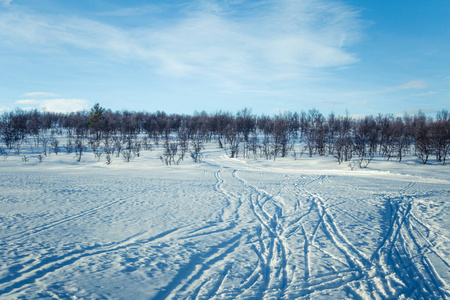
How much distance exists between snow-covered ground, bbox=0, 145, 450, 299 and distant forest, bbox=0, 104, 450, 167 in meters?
16.0

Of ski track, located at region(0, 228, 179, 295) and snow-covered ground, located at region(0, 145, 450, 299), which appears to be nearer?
ski track, located at region(0, 228, 179, 295)

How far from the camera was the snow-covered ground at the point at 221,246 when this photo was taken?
424cm

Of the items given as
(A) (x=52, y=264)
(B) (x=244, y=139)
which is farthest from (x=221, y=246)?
(B) (x=244, y=139)

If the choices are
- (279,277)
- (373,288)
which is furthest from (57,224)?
(373,288)

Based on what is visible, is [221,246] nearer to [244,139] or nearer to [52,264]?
[52,264]

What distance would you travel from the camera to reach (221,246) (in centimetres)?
595

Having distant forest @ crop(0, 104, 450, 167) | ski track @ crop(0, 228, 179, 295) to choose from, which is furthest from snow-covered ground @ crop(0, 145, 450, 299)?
distant forest @ crop(0, 104, 450, 167)

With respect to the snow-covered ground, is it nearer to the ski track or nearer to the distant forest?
the ski track

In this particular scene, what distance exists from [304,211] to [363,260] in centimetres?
360

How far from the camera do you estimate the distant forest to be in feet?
93.2

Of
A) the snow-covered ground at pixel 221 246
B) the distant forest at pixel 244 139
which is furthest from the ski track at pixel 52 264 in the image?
the distant forest at pixel 244 139

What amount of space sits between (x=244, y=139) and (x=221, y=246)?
2193 inches

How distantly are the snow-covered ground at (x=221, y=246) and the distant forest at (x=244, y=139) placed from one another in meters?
16.0

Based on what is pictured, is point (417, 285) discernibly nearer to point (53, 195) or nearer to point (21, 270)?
point (21, 270)
